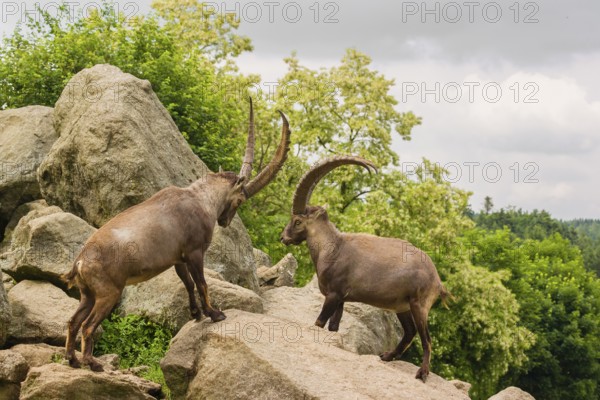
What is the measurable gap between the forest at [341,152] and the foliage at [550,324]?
129mm

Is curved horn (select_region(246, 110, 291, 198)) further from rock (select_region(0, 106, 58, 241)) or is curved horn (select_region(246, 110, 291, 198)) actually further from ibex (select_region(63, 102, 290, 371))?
rock (select_region(0, 106, 58, 241))

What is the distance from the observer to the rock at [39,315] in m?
14.4

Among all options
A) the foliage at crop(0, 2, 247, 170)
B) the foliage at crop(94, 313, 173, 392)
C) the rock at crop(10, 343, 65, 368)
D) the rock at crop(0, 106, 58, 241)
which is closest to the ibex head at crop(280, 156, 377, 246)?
the foliage at crop(94, 313, 173, 392)

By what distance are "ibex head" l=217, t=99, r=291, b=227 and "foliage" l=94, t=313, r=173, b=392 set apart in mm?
3759

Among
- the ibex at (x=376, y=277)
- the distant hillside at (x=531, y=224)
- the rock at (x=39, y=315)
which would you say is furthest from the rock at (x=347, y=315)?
the distant hillside at (x=531, y=224)

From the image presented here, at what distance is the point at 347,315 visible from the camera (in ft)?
62.5

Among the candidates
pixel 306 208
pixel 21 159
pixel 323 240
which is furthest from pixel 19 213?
pixel 323 240

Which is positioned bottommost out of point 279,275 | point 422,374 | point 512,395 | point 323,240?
point 512,395

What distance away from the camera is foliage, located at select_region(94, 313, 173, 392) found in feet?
51.9

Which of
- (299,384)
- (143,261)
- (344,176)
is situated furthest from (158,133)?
(344,176)

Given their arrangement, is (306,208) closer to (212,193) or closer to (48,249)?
(212,193)

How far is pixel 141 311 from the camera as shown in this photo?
658 inches

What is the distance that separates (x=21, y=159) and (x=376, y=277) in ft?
39.3

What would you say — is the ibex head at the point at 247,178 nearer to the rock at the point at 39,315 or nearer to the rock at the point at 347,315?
the rock at the point at 39,315
